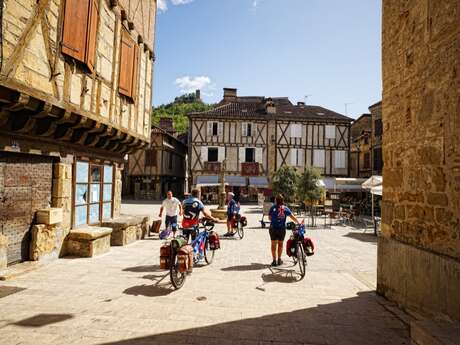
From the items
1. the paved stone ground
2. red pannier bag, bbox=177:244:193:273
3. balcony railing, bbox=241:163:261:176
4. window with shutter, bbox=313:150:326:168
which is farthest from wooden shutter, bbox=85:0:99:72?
window with shutter, bbox=313:150:326:168

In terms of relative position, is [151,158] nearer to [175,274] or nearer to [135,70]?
[135,70]

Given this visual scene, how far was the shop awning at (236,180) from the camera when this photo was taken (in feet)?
84.2

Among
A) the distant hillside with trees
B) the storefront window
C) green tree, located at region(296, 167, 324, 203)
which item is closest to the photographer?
the storefront window

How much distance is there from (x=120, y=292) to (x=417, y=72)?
16.5 feet

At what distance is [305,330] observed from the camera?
3131 mm

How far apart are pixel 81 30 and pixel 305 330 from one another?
6425mm

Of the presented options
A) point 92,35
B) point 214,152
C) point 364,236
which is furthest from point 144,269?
point 214,152

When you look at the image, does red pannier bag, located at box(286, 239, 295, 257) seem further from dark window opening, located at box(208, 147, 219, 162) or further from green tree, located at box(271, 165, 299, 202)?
dark window opening, located at box(208, 147, 219, 162)

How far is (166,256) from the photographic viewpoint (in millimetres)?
4297

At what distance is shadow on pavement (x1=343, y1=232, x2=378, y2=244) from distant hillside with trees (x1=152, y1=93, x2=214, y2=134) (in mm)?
31528

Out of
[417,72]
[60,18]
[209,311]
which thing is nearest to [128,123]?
[60,18]

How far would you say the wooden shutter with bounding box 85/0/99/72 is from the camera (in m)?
5.96

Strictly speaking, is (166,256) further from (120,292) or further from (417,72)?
(417,72)

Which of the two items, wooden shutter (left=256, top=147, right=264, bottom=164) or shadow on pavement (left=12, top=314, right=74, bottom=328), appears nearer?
shadow on pavement (left=12, top=314, right=74, bottom=328)
